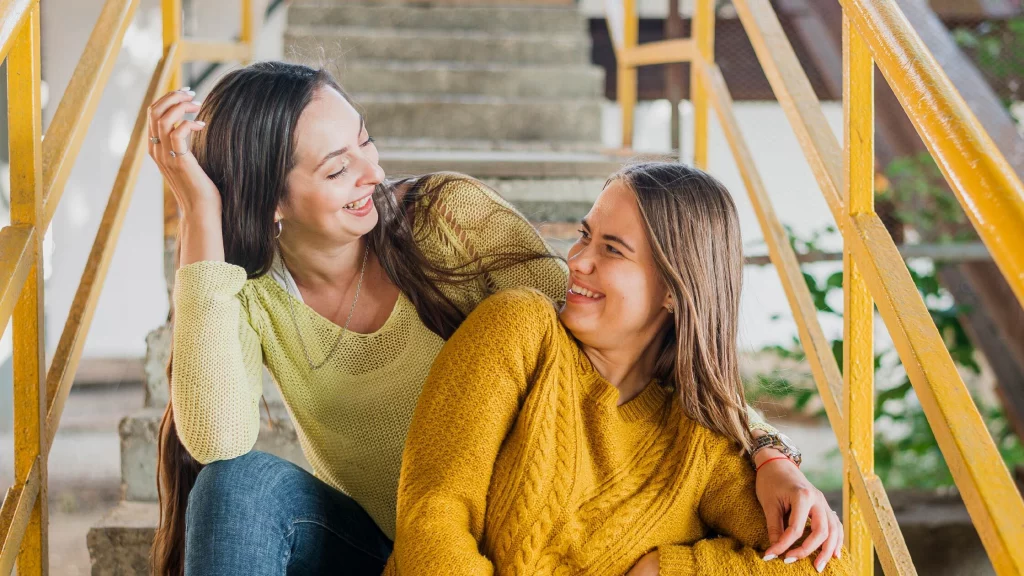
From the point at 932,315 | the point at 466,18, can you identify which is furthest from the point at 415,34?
the point at 932,315

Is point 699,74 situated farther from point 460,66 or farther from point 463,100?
point 460,66

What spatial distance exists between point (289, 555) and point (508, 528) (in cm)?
30

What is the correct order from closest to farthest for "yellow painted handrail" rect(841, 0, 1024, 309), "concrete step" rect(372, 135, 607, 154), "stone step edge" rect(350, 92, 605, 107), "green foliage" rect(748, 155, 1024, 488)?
"yellow painted handrail" rect(841, 0, 1024, 309), "green foliage" rect(748, 155, 1024, 488), "concrete step" rect(372, 135, 607, 154), "stone step edge" rect(350, 92, 605, 107)

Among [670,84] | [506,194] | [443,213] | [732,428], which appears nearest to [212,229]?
[443,213]

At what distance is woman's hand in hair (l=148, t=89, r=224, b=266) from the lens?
4.02 feet

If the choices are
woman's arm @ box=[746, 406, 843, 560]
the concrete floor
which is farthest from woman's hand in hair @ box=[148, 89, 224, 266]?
the concrete floor

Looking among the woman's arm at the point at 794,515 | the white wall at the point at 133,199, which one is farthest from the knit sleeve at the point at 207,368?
the white wall at the point at 133,199

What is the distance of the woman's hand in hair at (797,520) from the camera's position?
1085 mm

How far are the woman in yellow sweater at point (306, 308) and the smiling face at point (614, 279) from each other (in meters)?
0.19

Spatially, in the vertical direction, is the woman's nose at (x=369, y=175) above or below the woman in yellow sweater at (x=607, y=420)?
above

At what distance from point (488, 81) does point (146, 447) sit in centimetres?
205

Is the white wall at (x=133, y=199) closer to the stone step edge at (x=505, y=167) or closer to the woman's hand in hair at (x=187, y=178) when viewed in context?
the stone step edge at (x=505, y=167)

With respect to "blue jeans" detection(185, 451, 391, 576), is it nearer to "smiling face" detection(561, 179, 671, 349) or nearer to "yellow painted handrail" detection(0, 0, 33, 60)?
"smiling face" detection(561, 179, 671, 349)

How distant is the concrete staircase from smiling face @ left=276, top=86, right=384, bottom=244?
0.62 m
